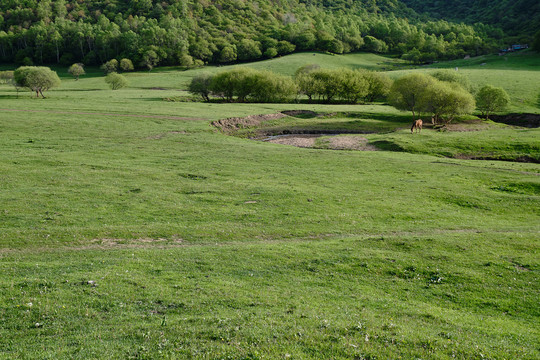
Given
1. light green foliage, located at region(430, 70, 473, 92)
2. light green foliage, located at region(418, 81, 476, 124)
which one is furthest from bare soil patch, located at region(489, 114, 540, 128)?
light green foliage, located at region(418, 81, 476, 124)

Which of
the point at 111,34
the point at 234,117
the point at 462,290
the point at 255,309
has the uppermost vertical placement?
the point at 111,34

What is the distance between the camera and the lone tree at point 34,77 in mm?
82438

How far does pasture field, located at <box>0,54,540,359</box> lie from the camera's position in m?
10.9

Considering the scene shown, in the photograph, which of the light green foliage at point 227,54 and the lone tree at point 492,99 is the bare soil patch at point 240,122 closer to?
the lone tree at point 492,99

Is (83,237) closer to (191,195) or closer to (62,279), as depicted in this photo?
(62,279)

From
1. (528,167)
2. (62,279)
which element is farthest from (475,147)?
(62,279)

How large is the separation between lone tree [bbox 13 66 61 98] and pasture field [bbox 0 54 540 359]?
149 ft

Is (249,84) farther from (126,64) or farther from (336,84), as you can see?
(126,64)

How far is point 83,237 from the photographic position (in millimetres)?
20453

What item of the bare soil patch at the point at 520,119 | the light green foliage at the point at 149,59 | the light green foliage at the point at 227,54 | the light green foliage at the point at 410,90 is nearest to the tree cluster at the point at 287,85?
the light green foliage at the point at 410,90

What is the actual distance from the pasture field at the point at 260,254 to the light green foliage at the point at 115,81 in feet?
260

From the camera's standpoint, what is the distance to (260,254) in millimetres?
18578

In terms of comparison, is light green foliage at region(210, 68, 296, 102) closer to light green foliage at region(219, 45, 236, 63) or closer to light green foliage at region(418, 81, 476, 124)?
light green foliage at region(418, 81, 476, 124)

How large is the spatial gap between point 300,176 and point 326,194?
6398 millimetres
